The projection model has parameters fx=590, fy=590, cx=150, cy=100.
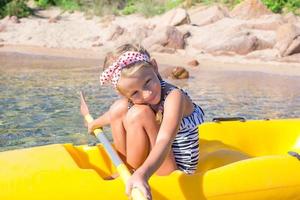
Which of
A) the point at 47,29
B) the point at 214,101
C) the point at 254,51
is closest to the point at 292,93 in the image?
the point at 214,101

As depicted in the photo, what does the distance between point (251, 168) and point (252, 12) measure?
9563 mm

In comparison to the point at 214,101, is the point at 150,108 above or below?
above

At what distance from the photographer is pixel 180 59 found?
33.2ft

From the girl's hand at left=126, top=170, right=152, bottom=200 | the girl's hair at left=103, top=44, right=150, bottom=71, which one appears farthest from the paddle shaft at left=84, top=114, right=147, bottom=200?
the girl's hair at left=103, top=44, right=150, bottom=71

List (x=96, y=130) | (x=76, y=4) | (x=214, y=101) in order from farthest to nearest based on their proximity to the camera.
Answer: (x=76, y=4)
(x=214, y=101)
(x=96, y=130)

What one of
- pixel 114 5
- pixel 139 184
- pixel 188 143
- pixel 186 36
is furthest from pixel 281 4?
pixel 139 184

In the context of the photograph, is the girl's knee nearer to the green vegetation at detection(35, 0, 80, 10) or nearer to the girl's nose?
the girl's nose

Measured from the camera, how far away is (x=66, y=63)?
32.2ft

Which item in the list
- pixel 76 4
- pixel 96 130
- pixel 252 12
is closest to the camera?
pixel 96 130

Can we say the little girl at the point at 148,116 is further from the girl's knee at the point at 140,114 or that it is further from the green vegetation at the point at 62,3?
the green vegetation at the point at 62,3

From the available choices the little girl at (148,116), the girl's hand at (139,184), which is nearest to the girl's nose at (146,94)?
the little girl at (148,116)

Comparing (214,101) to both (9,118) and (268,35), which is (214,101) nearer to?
(9,118)

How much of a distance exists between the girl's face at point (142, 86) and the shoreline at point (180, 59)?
6.48m

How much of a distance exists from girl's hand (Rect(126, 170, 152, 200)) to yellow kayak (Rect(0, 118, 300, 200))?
1.17ft
